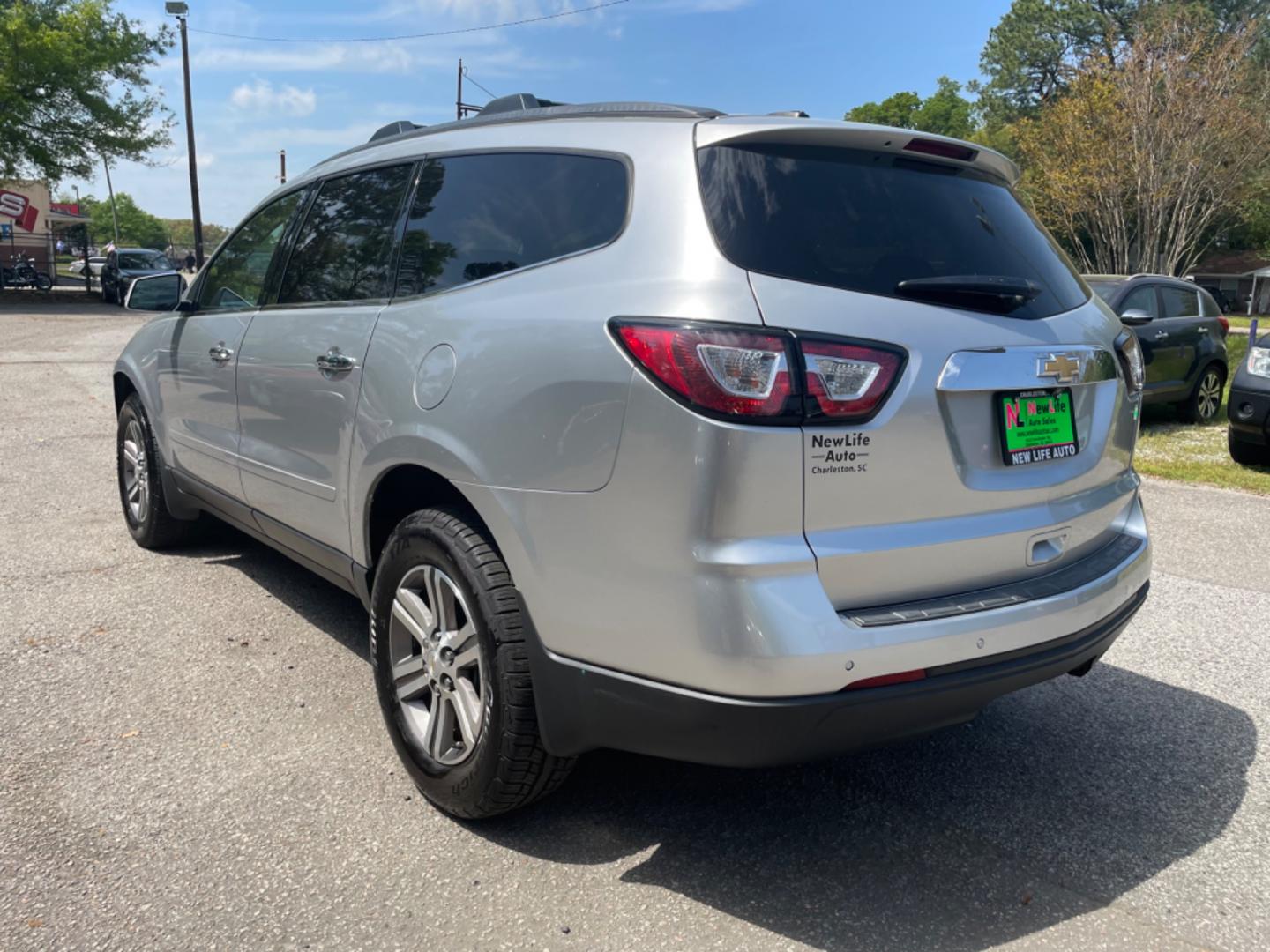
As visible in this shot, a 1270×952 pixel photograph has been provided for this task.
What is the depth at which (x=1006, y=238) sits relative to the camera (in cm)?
276

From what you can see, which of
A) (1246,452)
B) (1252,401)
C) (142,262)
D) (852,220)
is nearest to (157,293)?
(852,220)

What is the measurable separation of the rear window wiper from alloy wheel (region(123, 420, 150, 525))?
4143 mm

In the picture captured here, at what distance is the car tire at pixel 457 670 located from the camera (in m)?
2.50

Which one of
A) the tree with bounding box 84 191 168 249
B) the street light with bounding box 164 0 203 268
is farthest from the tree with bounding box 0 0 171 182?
the tree with bounding box 84 191 168 249

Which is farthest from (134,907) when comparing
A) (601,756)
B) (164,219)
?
(164,219)

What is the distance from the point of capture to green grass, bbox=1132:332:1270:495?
8352 mm

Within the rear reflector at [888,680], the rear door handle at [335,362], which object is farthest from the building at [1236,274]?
the rear reflector at [888,680]

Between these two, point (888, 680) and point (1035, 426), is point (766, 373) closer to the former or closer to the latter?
point (888, 680)

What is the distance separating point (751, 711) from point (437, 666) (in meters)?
1.02

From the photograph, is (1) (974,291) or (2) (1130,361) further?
(2) (1130,361)

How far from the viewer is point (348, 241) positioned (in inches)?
140

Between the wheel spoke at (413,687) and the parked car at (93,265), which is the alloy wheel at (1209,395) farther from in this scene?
the parked car at (93,265)

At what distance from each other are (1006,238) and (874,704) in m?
1.36

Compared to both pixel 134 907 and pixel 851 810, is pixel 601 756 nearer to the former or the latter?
pixel 851 810
